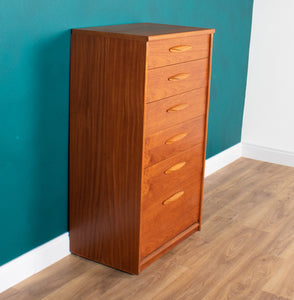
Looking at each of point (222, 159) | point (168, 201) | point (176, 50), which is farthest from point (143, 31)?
point (222, 159)

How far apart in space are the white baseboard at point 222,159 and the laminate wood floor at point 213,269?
1.52ft

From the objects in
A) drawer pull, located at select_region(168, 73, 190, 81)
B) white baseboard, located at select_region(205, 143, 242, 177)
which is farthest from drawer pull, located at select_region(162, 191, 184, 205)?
white baseboard, located at select_region(205, 143, 242, 177)

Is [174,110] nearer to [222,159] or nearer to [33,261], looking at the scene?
[33,261]

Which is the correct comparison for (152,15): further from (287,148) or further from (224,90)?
(287,148)

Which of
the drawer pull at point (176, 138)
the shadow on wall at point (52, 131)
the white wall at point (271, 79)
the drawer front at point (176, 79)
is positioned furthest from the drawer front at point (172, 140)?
the white wall at point (271, 79)

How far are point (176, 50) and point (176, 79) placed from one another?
125 millimetres

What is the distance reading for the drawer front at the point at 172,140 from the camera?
6.62 ft

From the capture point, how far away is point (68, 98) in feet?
6.93

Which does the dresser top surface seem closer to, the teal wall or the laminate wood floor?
the teal wall

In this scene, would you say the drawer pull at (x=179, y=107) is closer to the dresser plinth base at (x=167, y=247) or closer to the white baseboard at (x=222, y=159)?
the dresser plinth base at (x=167, y=247)

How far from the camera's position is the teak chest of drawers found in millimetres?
1938

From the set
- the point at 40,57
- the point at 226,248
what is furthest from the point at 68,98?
the point at 226,248

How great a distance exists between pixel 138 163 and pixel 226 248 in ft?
2.38

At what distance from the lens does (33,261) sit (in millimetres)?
2090
